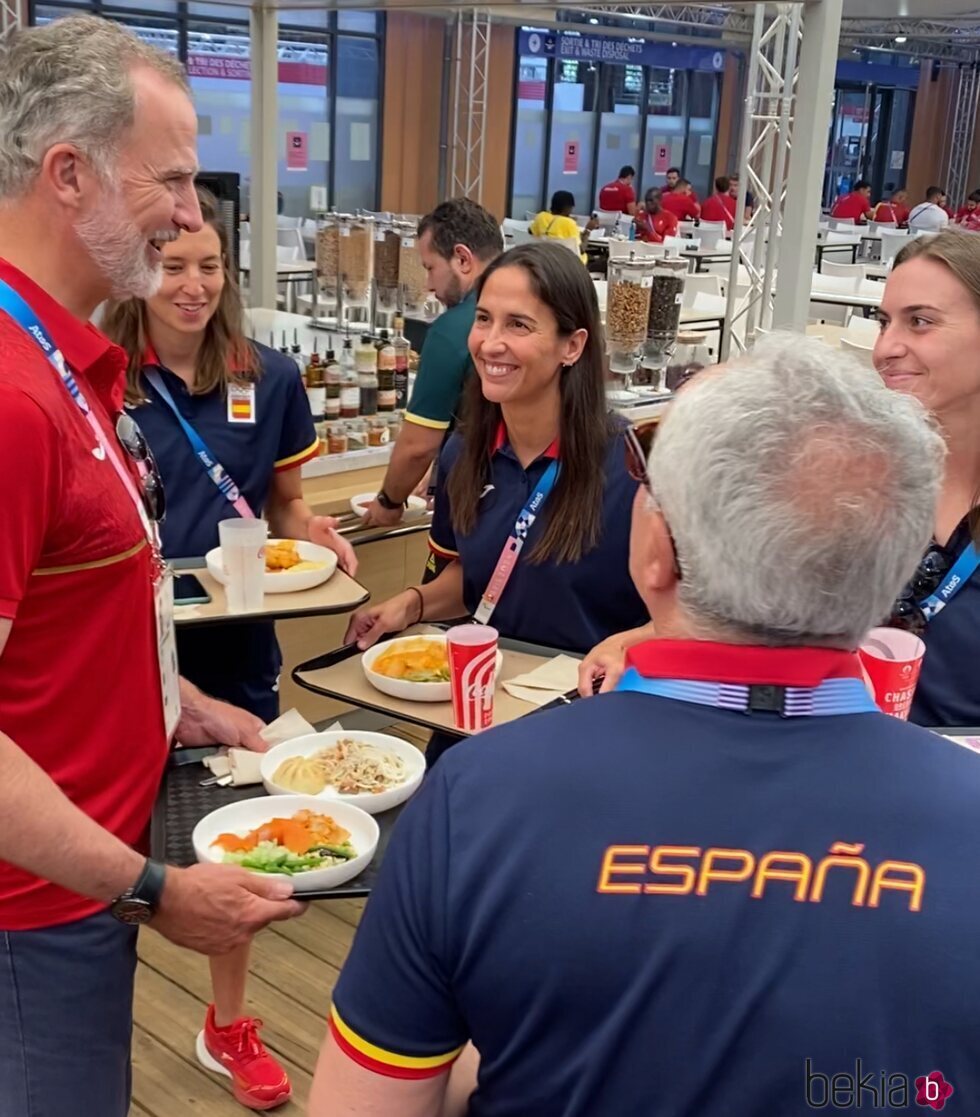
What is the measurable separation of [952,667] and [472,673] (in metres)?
0.71

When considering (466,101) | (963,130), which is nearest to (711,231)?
(466,101)

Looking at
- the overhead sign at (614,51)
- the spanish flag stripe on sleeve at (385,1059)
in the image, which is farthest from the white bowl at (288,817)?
the overhead sign at (614,51)

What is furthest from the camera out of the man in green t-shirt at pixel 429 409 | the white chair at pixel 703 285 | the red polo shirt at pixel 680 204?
the red polo shirt at pixel 680 204

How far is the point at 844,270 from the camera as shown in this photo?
36.3ft

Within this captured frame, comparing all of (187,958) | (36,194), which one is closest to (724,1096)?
(36,194)

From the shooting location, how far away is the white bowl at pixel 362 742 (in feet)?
5.42

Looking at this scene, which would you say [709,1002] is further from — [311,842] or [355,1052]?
[311,842]

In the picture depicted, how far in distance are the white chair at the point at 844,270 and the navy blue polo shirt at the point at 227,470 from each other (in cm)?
912

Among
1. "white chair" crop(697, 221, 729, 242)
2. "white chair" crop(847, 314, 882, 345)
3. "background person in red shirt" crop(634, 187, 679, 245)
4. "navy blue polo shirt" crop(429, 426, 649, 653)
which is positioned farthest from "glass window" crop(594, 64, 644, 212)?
"navy blue polo shirt" crop(429, 426, 649, 653)

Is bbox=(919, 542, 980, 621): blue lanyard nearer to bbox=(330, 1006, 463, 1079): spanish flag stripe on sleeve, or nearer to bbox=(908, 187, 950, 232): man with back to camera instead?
bbox=(330, 1006, 463, 1079): spanish flag stripe on sleeve

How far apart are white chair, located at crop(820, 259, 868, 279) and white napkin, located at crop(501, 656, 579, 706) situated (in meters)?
9.57

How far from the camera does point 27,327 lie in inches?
53.0

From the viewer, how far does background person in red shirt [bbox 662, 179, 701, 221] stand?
14.8 meters

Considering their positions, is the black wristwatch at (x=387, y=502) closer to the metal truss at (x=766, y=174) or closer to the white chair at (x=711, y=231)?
the metal truss at (x=766, y=174)
